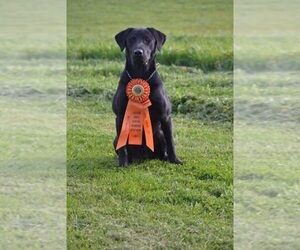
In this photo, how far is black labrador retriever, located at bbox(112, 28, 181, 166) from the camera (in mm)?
4645

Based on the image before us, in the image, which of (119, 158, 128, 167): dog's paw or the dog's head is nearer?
the dog's head

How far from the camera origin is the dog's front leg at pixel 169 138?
4.71 meters

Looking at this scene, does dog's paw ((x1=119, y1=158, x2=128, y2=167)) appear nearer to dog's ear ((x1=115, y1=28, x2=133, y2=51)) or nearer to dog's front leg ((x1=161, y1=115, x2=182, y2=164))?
dog's front leg ((x1=161, y1=115, x2=182, y2=164))

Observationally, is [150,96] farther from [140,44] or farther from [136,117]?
[140,44]

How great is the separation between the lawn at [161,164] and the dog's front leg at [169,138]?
0.06 meters

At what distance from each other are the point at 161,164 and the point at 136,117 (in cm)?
33

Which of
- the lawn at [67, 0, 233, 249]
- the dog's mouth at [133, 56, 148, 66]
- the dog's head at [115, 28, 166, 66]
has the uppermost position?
the dog's head at [115, 28, 166, 66]

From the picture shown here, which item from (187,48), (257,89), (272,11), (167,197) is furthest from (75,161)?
(272,11)

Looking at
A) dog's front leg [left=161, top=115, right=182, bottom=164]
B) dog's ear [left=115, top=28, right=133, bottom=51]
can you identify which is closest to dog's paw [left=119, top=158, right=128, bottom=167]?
dog's front leg [left=161, top=115, right=182, bottom=164]

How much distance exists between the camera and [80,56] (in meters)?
8.72

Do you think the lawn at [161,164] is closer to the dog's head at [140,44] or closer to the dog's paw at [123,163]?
the dog's paw at [123,163]

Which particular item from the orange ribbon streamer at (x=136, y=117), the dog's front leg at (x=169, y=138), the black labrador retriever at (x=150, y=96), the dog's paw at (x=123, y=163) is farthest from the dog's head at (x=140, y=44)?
the dog's paw at (x=123, y=163)

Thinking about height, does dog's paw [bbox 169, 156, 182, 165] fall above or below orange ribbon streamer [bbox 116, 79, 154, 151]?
below

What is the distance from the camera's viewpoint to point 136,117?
4676mm
